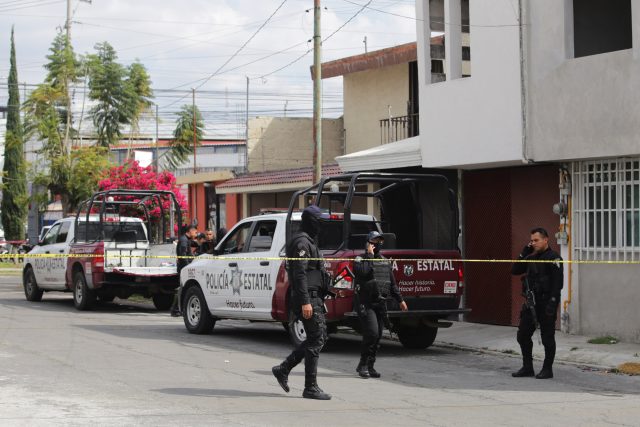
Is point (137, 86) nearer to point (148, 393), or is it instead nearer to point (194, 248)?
point (194, 248)

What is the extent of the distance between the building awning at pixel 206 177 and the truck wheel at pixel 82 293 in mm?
11051

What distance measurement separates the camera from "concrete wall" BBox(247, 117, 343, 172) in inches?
1299

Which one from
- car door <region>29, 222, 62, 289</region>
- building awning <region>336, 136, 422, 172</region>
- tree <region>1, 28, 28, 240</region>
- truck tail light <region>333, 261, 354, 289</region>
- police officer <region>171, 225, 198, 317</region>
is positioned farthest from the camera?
tree <region>1, 28, 28, 240</region>

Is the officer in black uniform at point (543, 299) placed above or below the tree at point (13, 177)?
below

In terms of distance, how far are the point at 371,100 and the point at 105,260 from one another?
31.9 ft

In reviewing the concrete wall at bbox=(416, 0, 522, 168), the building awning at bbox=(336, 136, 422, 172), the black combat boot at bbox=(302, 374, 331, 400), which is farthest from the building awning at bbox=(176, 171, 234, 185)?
the black combat boot at bbox=(302, 374, 331, 400)

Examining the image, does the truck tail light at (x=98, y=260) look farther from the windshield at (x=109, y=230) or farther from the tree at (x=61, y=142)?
the tree at (x=61, y=142)

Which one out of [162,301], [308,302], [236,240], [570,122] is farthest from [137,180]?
[308,302]

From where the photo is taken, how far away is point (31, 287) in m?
24.4

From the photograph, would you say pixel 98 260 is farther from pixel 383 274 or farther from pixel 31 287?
pixel 383 274

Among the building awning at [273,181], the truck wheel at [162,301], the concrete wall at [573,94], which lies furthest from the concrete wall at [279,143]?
the concrete wall at [573,94]

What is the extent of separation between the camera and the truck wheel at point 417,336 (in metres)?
15.3

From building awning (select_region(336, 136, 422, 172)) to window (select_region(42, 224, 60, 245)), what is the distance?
6745 millimetres

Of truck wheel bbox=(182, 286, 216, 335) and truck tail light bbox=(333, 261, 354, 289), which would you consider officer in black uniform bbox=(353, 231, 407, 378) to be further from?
truck wheel bbox=(182, 286, 216, 335)
